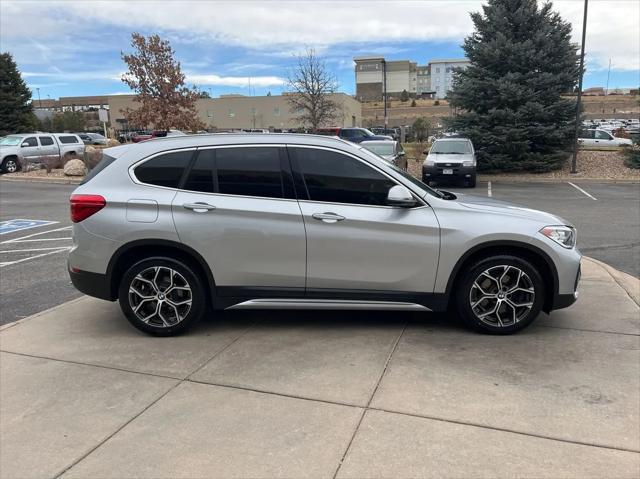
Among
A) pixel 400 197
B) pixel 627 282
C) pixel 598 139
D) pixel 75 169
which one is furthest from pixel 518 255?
pixel 598 139

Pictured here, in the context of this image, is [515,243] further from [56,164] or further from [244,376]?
[56,164]

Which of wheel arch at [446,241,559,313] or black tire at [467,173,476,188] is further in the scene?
black tire at [467,173,476,188]

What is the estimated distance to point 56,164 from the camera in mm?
24906

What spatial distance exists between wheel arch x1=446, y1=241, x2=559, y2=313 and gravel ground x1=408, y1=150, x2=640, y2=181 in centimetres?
1631

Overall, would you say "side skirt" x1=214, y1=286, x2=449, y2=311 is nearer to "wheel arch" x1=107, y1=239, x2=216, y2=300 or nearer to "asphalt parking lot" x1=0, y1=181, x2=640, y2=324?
"wheel arch" x1=107, y1=239, x2=216, y2=300

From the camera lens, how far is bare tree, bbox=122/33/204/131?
2955 centimetres

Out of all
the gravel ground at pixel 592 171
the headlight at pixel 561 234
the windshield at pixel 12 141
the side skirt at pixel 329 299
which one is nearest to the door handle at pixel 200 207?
the side skirt at pixel 329 299

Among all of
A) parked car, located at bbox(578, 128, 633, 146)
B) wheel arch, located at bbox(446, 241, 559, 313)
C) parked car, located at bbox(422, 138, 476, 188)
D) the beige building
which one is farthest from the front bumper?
the beige building

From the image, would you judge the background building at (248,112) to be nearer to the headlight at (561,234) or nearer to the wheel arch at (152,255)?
the headlight at (561,234)

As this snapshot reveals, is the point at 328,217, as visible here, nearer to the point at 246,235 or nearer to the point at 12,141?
the point at 246,235

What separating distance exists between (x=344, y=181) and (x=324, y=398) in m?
1.85

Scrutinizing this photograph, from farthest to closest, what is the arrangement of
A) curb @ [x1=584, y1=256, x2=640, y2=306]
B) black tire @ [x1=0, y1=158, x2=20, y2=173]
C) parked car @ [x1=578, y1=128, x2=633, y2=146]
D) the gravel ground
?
parked car @ [x1=578, y1=128, x2=633, y2=146]
black tire @ [x1=0, y1=158, x2=20, y2=173]
the gravel ground
curb @ [x1=584, y1=256, x2=640, y2=306]

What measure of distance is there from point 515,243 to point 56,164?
985 inches

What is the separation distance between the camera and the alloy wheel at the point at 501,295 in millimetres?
4477
